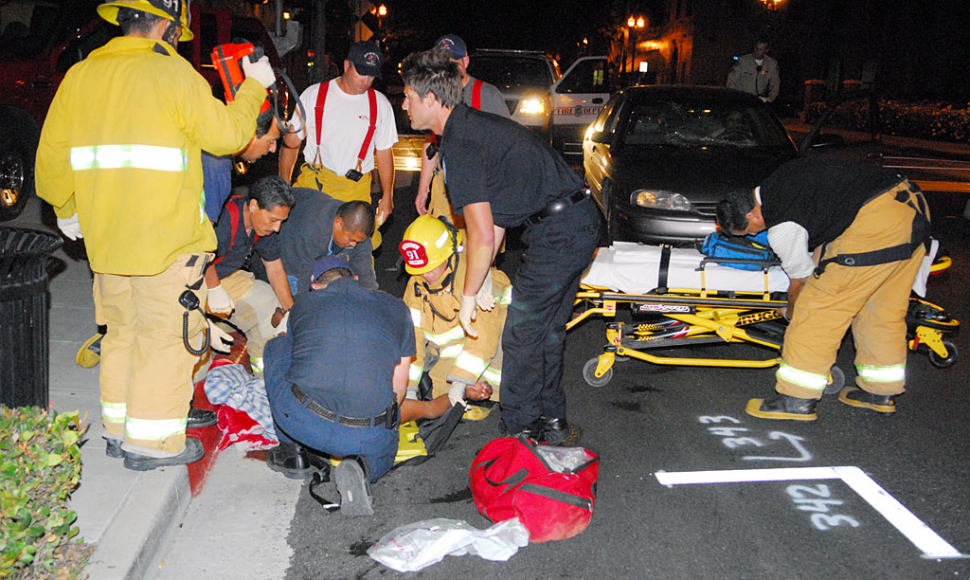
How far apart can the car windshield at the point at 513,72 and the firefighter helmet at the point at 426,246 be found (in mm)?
10911

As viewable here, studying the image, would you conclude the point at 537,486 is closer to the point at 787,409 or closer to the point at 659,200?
the point at 787,409

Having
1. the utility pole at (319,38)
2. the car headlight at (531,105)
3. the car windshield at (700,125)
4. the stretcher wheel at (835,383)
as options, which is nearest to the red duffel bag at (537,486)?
the stretcher wheel at (835,383)

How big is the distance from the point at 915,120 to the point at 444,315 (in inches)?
1032

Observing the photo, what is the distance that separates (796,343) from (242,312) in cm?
329

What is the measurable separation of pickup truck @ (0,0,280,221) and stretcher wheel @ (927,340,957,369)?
8194mm

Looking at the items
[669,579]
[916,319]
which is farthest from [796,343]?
[669,579]

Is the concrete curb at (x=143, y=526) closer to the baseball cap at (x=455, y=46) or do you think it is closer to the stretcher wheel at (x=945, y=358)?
the baseball cap at (x=455, y=46)

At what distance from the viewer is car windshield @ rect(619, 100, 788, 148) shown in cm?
780

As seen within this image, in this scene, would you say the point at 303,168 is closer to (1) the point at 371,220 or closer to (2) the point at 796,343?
(1) the point at 371,220

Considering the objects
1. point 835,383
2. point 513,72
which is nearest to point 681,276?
point 835,383

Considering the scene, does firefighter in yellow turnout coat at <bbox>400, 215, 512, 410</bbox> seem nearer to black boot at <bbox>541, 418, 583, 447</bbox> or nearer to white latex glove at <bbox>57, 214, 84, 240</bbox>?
black boot at <bbox>541, 418, 583, 447</bbox>

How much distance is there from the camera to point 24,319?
3.20 metres

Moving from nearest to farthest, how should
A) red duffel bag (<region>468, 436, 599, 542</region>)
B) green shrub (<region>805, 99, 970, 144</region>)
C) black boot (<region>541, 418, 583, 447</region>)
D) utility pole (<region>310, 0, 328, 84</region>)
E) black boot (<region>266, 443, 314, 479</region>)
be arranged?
red duffel bag (<region>468, 436, 599, 542</region>) < black boot (<region>266, 443, 314, 479</region>) < black boot (<region>541, 418, 583, 447</region>) < utility pole (<region>310, 0, 328, 84</region>) < green shrub (<region>805, 99, 970, 144</region>)

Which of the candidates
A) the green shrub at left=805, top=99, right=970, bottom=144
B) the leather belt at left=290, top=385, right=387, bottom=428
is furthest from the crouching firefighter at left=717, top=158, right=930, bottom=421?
the green shrub at left=805, top=99, right=970, bottom=144
